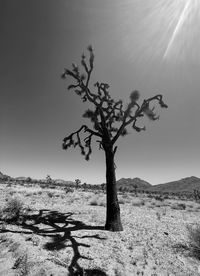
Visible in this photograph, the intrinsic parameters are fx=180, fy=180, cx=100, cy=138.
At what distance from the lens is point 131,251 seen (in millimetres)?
5559

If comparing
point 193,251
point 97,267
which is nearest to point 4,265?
point 97,267

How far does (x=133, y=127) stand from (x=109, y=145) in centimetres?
231

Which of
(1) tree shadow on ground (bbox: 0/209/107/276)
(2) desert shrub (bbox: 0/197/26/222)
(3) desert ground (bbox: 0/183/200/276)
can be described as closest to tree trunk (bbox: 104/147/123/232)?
(3) desert ground (bbox: 0/183/200/276)

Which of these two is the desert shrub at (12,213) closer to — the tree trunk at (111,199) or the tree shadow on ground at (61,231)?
the tree shadow on ground at (61,231)

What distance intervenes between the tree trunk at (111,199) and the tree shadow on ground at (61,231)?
55cm

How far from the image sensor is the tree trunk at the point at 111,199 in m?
7.51

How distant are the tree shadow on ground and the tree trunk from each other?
0.55 metres

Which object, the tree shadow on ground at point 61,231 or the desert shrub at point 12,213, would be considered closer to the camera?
the tree shadow on ground at point 61,231

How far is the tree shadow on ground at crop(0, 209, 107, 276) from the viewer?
4.35 meters

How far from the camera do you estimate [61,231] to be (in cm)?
711

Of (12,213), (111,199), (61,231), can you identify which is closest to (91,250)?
(61,231)

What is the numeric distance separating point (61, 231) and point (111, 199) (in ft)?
7.89

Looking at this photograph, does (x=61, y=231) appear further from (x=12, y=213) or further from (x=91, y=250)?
(x=12, y=213)

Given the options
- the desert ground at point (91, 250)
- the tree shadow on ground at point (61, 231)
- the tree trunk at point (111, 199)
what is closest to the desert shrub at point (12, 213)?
the desert ground at point (91, 250)
